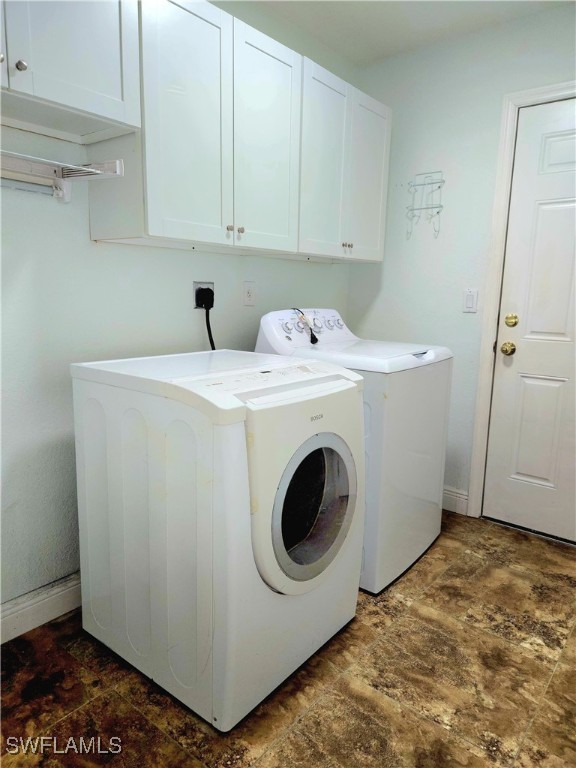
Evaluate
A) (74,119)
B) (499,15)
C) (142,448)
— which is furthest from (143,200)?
(499,15)

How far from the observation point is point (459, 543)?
2.46 metres

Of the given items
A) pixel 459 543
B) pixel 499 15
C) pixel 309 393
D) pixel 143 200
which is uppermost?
pixel 499 15

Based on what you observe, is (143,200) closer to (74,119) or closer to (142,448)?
(74,119)

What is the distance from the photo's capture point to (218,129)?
5.61 feet

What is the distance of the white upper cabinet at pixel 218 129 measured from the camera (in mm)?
1521

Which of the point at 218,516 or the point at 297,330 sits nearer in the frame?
the point at 218,516

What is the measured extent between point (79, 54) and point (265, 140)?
739 mm

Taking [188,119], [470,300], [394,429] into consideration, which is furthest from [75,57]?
[470,300]

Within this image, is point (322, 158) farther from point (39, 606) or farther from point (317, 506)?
point (39, 606)

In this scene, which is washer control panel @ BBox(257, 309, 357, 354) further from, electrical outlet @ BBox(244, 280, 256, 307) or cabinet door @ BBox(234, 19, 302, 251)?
cabinet door @ BBox(234, 19, 302, 251)

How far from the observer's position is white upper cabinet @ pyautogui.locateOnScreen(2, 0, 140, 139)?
1.21 m

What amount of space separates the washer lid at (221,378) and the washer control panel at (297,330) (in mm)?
347

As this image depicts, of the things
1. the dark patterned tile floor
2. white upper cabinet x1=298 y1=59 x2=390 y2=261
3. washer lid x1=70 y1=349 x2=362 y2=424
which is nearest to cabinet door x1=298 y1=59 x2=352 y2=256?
white upper cabinet x1=298 y1=59 x2=390 y2=261

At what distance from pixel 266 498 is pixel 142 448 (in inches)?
15.3
